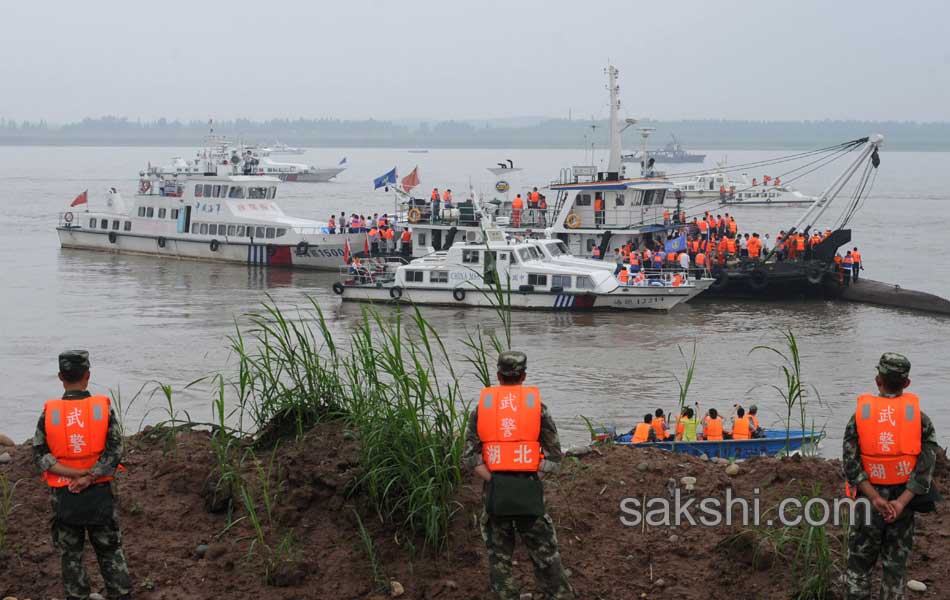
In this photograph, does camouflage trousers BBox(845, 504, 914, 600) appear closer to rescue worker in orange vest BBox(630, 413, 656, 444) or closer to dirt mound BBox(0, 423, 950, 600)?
dirt mound BBox(0, 423, 950, 600)

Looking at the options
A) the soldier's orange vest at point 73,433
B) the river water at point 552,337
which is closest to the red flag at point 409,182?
Answer: the river water at point 552,337

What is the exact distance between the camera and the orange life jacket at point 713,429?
13.2m

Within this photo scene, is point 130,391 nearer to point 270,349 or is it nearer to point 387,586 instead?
point 270,349

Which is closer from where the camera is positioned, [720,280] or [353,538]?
[353,538]

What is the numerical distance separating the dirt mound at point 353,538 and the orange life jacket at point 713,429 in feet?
18.4

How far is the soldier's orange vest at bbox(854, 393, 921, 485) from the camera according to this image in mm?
5637

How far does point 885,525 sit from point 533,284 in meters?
25.1

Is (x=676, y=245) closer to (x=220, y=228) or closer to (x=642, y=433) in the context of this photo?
(x=220, y=228)

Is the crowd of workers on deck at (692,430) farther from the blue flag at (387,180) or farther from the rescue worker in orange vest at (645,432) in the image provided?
the blue flag at (387,180)

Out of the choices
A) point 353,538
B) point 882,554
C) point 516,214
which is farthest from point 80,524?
point 516,214

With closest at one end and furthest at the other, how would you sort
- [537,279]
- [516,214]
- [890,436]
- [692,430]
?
[890,436], [692,430], [537,279], [516,214]

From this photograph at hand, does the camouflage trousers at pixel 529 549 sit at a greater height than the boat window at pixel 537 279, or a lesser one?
greater

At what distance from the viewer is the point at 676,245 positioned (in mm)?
33906

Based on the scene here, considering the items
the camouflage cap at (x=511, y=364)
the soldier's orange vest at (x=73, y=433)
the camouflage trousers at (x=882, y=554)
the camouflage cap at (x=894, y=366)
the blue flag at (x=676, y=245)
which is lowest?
the blue flag at (x=676, y=245)
